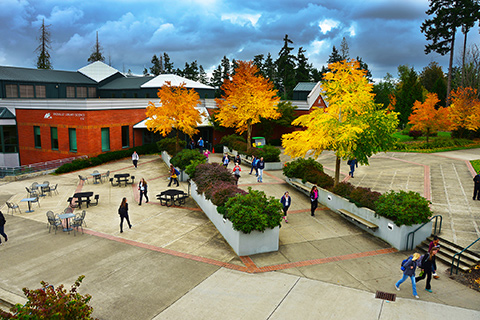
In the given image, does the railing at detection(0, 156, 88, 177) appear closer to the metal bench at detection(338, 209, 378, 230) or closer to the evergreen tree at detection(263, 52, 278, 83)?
the metal bench at detection(338, 209, 378, 230)

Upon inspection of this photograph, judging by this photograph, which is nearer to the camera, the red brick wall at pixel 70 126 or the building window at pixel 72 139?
the red brick wall at pixel 70 126

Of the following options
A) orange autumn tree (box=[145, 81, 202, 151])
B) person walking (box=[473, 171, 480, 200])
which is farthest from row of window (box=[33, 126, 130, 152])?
person walking (box=[473, 171, 480, 200])

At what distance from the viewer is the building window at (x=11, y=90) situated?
39312 millimetres

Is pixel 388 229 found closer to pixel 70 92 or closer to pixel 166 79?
pixel 166 79

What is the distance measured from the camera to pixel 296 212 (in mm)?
17781

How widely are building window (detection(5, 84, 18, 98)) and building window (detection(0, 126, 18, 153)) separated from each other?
5.36 m

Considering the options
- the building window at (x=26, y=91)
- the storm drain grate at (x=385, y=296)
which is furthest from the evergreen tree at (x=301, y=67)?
the storm drain grate at (x=385, y=296)

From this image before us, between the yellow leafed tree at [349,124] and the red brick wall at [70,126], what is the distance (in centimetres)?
2148

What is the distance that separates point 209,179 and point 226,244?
506cm

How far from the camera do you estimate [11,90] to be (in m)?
39.8

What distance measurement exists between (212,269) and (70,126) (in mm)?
26724

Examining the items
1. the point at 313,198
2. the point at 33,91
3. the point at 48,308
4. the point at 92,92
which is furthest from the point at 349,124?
the point at 92,92

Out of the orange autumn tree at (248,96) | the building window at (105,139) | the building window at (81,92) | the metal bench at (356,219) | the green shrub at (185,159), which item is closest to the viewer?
the metal bench at (356,219)

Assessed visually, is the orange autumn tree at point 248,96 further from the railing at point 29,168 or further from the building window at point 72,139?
the railing at point 29,168
